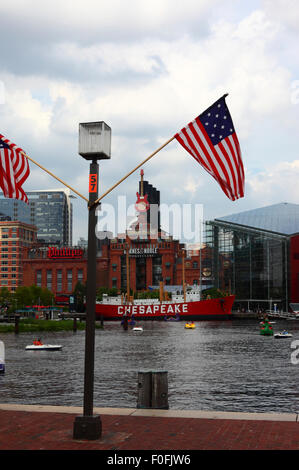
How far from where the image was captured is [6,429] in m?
10.7

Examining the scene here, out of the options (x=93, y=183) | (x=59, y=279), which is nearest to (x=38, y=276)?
(x=59, y=279)

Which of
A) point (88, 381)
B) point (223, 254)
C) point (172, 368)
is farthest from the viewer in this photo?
point (223, 254)

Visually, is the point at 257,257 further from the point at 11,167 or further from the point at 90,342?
the point at 90,342

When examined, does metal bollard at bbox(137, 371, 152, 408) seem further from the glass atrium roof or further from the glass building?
the glass atrium roof

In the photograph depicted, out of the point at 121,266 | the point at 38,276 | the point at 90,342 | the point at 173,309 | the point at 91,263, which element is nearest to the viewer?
the point at 90,342

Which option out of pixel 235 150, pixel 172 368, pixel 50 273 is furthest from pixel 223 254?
pixel 235 150

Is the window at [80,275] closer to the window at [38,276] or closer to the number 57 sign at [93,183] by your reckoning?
the window at [38,276]

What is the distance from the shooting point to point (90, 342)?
1059cm

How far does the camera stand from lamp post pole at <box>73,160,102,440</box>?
10062 mm

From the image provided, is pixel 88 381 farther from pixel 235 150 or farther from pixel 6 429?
pixel 235 150

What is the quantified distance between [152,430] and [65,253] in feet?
563

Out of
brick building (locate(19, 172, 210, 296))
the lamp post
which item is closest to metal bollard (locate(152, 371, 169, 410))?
the lamp post

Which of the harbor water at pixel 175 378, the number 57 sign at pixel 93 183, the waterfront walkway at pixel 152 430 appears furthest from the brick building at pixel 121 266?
the number 57 sign at pixel 93 183
